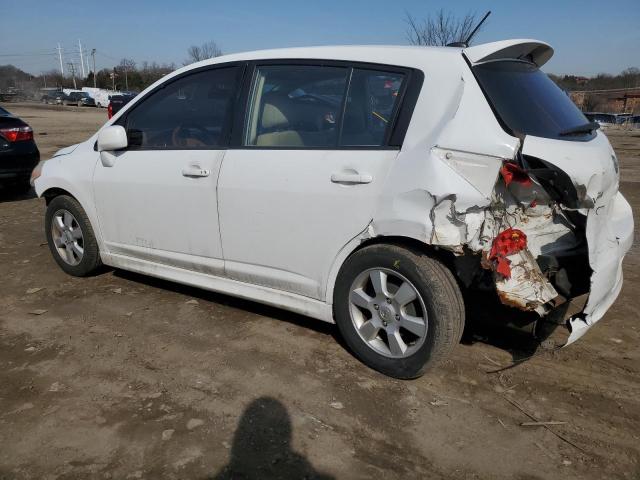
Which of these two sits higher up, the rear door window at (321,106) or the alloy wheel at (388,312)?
the rear door window at (321,106)

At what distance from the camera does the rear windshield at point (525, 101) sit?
2764 millimetres

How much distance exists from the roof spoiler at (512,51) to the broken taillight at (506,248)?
3.18 ft

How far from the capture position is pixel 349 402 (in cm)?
285

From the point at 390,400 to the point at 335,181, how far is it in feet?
4.04

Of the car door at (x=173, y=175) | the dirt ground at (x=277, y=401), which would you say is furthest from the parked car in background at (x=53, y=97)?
the dirt ground at (x=277, y=401)

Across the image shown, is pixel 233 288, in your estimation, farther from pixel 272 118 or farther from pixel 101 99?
pixel 101 99

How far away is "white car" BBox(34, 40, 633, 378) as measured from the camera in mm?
2658

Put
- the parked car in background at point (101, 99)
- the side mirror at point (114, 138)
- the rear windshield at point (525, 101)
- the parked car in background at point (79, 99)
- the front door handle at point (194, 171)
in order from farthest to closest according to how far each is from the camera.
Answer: the parked car in background at point (79, 99) < the parked car in background at point (101, 99) < the side mirror at point (114, 138) < the front door handle at point (194, 171) < the rear windshield at point (525, 101)

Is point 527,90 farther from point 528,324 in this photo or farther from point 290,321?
point 290,321

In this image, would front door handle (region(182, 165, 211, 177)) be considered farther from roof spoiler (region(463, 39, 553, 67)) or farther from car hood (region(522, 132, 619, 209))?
A: car hood (region(522, 132, 619, 209))

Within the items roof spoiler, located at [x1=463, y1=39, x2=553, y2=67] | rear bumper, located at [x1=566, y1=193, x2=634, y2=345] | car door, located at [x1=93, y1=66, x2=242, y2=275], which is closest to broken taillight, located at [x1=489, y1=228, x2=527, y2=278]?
rear bumper, located at [x1=566, y1=193, x2=634, y2=345]

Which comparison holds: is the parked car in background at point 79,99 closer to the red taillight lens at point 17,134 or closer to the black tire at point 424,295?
the red taillight lens at point 17,134

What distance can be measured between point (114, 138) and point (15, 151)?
503 centimetres

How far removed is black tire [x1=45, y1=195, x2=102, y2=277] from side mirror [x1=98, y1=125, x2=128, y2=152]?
2.56 ft
